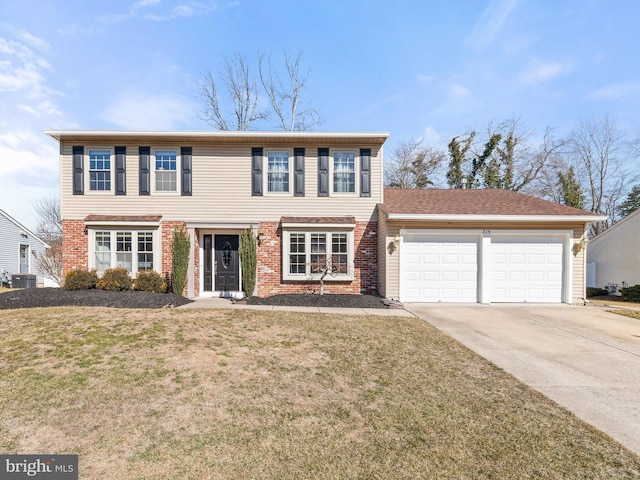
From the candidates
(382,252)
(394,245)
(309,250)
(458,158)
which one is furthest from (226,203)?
(458,158)

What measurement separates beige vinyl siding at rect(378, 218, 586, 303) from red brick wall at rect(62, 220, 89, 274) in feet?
34.0

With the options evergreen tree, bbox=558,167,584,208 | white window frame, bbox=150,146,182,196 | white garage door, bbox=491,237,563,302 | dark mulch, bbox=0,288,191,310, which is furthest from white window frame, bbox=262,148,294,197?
evergreen tree, bbox=558,167,584,208

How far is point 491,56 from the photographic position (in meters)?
11.5

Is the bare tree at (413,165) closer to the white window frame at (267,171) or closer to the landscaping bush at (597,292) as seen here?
the landscaping bush at (597,292)

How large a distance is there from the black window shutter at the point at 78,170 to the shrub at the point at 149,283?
388cm

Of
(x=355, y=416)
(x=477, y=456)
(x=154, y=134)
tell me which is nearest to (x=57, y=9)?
(x=154, y=134)

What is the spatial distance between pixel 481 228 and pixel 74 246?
1390 cm

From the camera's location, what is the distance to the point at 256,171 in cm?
1162

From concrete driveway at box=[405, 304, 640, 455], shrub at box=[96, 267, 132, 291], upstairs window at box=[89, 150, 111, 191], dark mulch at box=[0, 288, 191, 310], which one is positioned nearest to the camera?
concrete driveway at box=[405, 304, 640, 455]

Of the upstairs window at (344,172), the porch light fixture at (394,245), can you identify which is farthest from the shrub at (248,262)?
the porch light fixture at (394,245)

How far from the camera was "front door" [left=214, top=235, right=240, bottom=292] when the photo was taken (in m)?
11.6

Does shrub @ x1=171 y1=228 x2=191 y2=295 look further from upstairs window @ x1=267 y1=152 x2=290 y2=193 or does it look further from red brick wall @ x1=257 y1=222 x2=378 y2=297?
upstairs window @ x1=267 y1=152 x2=290 y2=193

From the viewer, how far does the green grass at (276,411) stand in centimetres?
274

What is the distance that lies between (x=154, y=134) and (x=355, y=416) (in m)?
11.1
